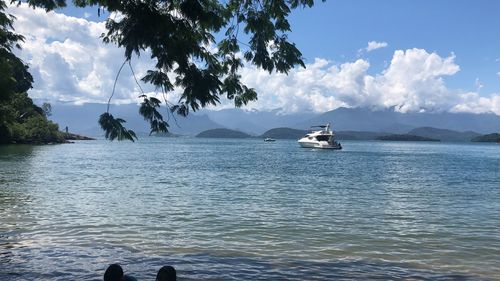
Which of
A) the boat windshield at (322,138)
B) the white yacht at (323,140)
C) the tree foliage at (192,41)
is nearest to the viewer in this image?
the tree foliage at (192,41)

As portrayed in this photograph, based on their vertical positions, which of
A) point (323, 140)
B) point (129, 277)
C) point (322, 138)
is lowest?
point (129, 277)

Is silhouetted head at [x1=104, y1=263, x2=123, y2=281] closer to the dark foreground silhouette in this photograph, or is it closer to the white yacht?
the dark foreground silhouette

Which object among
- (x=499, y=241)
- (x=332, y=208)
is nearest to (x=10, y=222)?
(x=332, y=208)

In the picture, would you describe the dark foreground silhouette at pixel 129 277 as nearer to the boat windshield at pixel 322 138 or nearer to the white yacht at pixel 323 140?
the white yacht at pixel 323 140

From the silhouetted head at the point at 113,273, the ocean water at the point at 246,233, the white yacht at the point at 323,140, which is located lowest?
the ocean water at the point at 246,233

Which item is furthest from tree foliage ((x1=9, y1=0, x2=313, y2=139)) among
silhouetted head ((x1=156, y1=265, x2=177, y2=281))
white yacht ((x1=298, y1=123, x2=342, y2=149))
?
white yacht ((x1=298, y1=123, x2=342, y2=149))

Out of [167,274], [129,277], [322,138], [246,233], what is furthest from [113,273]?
[322,138]

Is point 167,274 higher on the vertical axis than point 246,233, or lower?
higher

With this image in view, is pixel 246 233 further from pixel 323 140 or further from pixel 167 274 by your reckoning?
pixel 323 140

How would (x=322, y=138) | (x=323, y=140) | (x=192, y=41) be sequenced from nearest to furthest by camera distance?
(x=192, y=41)
(x=323, y=140)
(x=322, y=138)

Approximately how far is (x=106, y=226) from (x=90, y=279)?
8346mm

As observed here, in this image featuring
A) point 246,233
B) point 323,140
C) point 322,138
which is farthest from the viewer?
point 322,138

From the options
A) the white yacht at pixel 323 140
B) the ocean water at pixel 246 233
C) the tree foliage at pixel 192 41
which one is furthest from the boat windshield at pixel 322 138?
the tree foliage at pixel 192 41

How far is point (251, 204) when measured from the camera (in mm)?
29484
